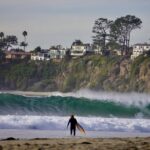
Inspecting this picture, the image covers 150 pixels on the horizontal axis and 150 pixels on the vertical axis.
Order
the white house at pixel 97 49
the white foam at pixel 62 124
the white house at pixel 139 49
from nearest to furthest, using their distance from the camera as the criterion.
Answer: the white foam at pixel 62 124, the white house at pixel 139 49, the white house at pixel 97 49

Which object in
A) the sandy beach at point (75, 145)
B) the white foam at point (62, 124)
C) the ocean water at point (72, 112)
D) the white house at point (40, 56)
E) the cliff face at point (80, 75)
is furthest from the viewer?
the white house at point (40, 56)

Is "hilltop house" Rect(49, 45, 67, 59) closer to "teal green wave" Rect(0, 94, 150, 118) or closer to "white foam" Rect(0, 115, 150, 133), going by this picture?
"teal green wave" Rect(0, 94, 150, 118)

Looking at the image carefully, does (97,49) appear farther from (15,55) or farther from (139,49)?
(15,55)

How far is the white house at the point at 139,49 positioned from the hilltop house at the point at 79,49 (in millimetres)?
9664

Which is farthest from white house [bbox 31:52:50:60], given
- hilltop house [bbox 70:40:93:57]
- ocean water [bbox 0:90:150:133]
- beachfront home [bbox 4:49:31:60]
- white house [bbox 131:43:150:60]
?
ocean water [bbox 0:90:150:133]

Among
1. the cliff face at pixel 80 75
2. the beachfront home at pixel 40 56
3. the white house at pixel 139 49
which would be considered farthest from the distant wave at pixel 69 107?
the beachfront home at pixel 40 56

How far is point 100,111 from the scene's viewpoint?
4338 centimetres

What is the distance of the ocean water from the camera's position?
31.5 meters

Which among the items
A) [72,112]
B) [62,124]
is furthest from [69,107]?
[62,124]

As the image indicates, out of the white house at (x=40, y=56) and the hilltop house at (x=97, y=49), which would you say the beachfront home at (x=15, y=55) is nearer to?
the white house at (x=40, y=56)

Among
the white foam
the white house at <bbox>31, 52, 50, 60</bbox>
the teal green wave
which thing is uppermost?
the white house at <bbox>31, 52, 50, 60</bbox>

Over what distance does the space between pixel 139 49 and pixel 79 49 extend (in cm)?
1260

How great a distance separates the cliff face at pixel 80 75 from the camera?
380 feet

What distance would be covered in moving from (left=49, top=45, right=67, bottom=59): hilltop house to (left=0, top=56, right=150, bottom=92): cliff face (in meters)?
4.00
